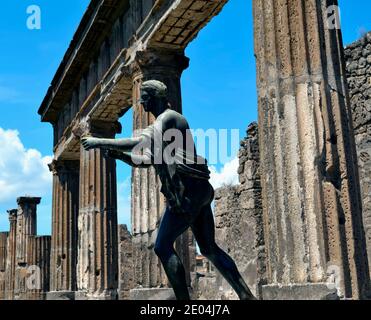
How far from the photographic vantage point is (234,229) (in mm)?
11086

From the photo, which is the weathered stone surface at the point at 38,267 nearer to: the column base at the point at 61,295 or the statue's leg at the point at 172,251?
the column base at the point at 61,295

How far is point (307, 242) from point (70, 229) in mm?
11707

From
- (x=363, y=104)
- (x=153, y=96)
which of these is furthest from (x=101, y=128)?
(x=153, y=96)

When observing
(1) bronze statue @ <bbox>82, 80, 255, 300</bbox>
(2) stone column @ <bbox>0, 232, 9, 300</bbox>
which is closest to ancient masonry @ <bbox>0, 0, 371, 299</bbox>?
(1) bronze statue @ <bbox>82, 80, 255, 300</bbox>

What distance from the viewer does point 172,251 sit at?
5.14 meters

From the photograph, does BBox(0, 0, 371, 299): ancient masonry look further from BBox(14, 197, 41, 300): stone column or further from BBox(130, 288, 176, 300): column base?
BBox(14, 197, 41, 300): stone column

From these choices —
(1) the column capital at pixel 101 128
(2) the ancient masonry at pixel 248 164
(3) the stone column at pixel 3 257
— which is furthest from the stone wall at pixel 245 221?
(3) the stone column at pixel 3 257

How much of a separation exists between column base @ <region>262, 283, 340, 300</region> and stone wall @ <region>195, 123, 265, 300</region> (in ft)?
18.4

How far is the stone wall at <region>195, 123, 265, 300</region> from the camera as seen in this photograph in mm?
10453

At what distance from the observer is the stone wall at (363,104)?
8.59m

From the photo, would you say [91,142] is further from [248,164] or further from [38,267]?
[38,267]

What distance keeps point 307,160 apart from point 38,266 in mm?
16241

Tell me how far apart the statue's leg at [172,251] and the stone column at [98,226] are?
7.03 m
